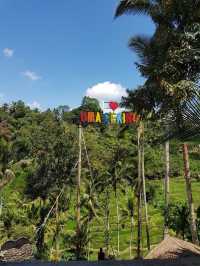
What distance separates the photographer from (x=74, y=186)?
171ft

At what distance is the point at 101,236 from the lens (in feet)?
181

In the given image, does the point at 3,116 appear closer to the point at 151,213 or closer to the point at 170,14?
the point at 151,213

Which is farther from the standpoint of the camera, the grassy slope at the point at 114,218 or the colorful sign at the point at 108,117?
the grassy slope at the point at 114,218

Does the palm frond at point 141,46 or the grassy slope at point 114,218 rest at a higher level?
the palm frond at point 141,46

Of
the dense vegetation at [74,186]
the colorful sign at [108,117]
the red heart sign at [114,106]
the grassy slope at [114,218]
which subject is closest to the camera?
the red heart sign at [114,106]

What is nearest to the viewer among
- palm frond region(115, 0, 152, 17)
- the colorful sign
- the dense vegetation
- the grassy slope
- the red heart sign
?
palm frond region(115, 0, 152, 17)

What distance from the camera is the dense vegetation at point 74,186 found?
133ft

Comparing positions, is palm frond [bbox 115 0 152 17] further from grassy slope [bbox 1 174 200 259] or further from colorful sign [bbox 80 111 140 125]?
grassy slope [bbox 1 174 200 259]

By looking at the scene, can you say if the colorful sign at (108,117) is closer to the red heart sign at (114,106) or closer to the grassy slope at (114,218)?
the red heart sign at (114,106)

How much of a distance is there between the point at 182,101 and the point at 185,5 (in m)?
2.96

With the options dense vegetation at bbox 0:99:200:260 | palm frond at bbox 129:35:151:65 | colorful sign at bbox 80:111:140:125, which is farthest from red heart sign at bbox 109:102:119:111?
palm frond at bbox 129:35:151:65

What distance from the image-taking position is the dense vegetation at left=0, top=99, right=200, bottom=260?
4050cm

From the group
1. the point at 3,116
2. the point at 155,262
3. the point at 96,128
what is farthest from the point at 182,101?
the point at 3,116

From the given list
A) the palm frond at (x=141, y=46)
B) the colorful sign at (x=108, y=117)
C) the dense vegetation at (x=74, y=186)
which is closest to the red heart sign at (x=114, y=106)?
the colorful sign at (x=108, y=117)
